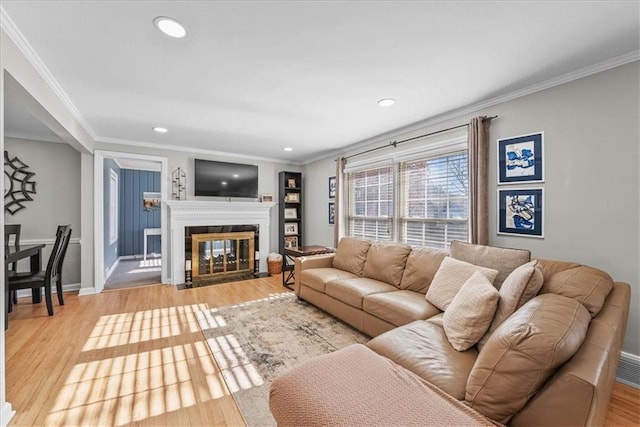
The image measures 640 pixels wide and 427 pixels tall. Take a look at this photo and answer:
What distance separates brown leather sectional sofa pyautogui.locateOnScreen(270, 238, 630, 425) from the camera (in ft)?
3.13

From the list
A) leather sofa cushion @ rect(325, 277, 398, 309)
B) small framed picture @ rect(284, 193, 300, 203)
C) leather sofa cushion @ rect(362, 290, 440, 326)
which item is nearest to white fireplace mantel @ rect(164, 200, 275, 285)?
small framed picture @ rect(284, 193, 300, 203)

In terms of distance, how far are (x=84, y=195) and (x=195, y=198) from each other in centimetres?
151

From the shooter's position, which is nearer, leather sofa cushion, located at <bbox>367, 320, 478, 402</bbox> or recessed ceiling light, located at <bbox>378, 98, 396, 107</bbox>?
leather sofa cushion, located at <bbox>367, 320, 478, 402</bbox>

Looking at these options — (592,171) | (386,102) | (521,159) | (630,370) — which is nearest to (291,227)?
(386,102)

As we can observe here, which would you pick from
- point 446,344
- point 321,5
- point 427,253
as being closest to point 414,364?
point 446,344

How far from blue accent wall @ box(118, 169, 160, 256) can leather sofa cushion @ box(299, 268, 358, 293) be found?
5.60 meters

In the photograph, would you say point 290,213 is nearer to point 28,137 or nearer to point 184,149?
point 184,149

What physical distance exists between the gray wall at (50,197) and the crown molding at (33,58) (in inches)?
64.5

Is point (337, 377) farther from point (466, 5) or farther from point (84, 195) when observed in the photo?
point (84, 195)

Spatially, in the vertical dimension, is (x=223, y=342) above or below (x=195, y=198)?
below

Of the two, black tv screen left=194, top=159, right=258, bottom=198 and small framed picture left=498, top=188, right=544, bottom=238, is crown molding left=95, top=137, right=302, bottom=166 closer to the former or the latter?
black tv screen left=194, top=159, right=258, bottom=198

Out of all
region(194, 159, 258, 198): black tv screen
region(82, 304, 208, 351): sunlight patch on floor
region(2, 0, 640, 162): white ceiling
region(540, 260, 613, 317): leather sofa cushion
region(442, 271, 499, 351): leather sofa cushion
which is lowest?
region(82, 304, 208, 351): sunlight patch on floor

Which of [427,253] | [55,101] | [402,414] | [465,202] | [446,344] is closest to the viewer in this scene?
[402,414]

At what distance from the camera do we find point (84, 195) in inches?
157
